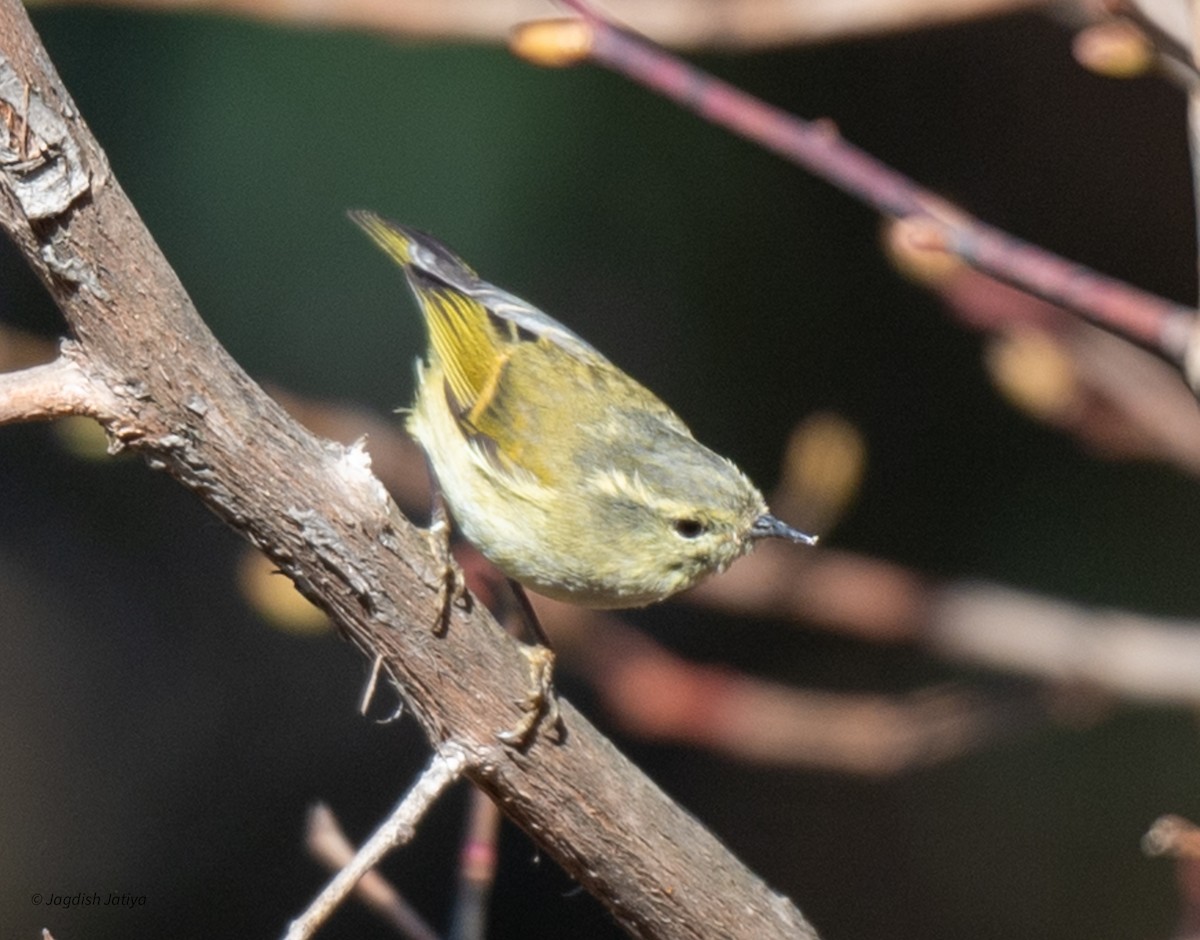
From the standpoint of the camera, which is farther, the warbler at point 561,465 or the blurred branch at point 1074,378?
the blurred branch at point 1074,378

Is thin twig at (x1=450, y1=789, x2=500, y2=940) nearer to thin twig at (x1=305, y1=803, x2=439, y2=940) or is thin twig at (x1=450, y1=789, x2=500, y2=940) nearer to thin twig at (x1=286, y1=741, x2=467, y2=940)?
thin twig at (x1=305, y1=803, x2=439, y2=940)

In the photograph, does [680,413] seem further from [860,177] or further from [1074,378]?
[860,177]

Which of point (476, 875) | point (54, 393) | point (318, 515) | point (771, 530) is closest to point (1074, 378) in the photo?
point (771, 530)

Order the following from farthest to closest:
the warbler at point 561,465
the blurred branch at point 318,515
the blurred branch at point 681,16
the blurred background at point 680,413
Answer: the blurred background at point 680,413 < the blurred branch at point 681,16 < the warbler at point 561,465 < the blurred branch at point 318,515

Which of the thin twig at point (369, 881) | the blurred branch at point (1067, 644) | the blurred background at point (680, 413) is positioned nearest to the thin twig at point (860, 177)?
A: the thin twig at point (369, 881)

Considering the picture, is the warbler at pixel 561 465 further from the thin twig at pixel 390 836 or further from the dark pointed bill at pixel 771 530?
the thin twig at pixel 390 836

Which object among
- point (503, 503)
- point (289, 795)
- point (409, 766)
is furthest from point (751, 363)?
point (503, 503)

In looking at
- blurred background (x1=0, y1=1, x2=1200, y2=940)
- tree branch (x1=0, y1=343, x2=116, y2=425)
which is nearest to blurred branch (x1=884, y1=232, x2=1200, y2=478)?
blurred background (x1=0, y1=1, x2=1200, y2=940)

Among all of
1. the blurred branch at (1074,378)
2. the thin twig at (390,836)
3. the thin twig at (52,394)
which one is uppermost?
the blurred branch at (1074,378)

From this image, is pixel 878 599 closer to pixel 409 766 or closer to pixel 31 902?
pixel 409 766
